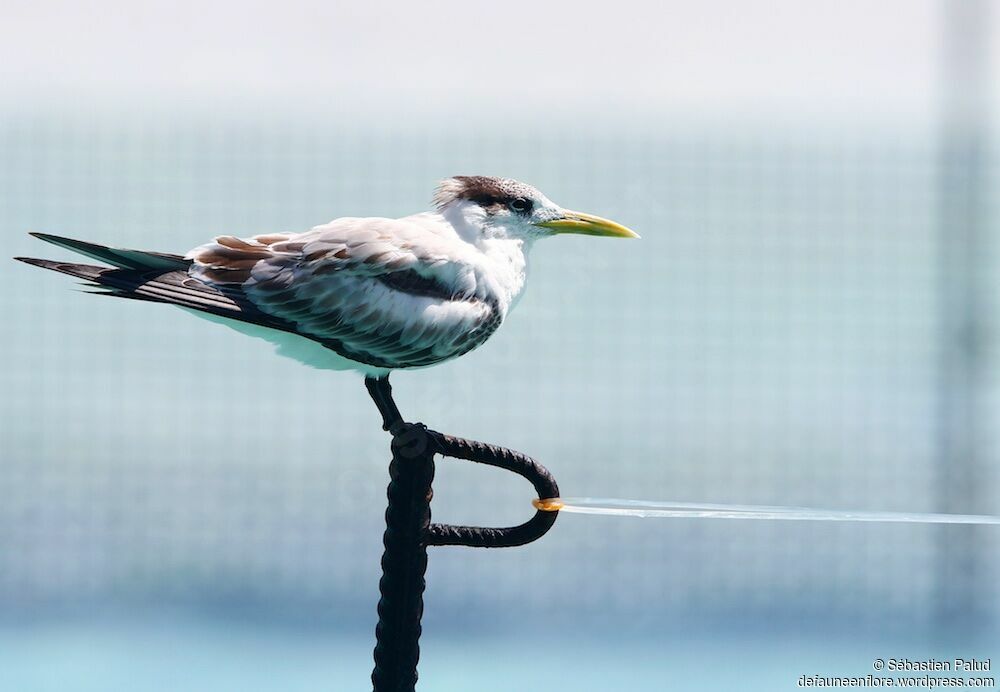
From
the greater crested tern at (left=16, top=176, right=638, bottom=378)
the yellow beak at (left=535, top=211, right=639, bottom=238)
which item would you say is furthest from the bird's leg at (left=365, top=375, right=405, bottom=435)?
the yellow beak at (left=535, top=211, right=639, bottom=238)

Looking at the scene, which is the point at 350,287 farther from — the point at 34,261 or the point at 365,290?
the point at 34,261

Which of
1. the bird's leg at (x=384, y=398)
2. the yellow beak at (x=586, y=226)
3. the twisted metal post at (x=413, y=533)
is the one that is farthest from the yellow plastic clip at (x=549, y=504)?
the yellow beak at (x=586, y=226)

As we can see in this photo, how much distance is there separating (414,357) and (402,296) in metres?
0.07

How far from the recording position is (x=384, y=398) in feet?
4.70

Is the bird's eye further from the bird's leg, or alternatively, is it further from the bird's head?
the bird's leg

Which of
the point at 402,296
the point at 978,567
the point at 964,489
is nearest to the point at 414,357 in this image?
the point at 402,296

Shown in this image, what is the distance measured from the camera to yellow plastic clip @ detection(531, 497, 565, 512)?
1123mm

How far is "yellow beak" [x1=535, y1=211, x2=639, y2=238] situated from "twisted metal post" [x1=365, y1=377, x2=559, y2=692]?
1.35 ft

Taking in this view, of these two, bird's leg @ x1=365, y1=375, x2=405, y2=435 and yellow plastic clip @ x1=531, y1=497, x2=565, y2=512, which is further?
bird's leg @ x1=365, y1=375, x2=405, y2=435

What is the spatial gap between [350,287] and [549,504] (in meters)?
0.40

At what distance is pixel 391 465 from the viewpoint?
3.62 ft

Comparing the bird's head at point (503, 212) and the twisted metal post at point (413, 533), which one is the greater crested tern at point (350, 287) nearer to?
the bird's head at point (503, 212)

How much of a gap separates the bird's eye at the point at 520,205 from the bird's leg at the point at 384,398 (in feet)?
0.89

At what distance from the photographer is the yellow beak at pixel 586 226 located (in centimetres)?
145
